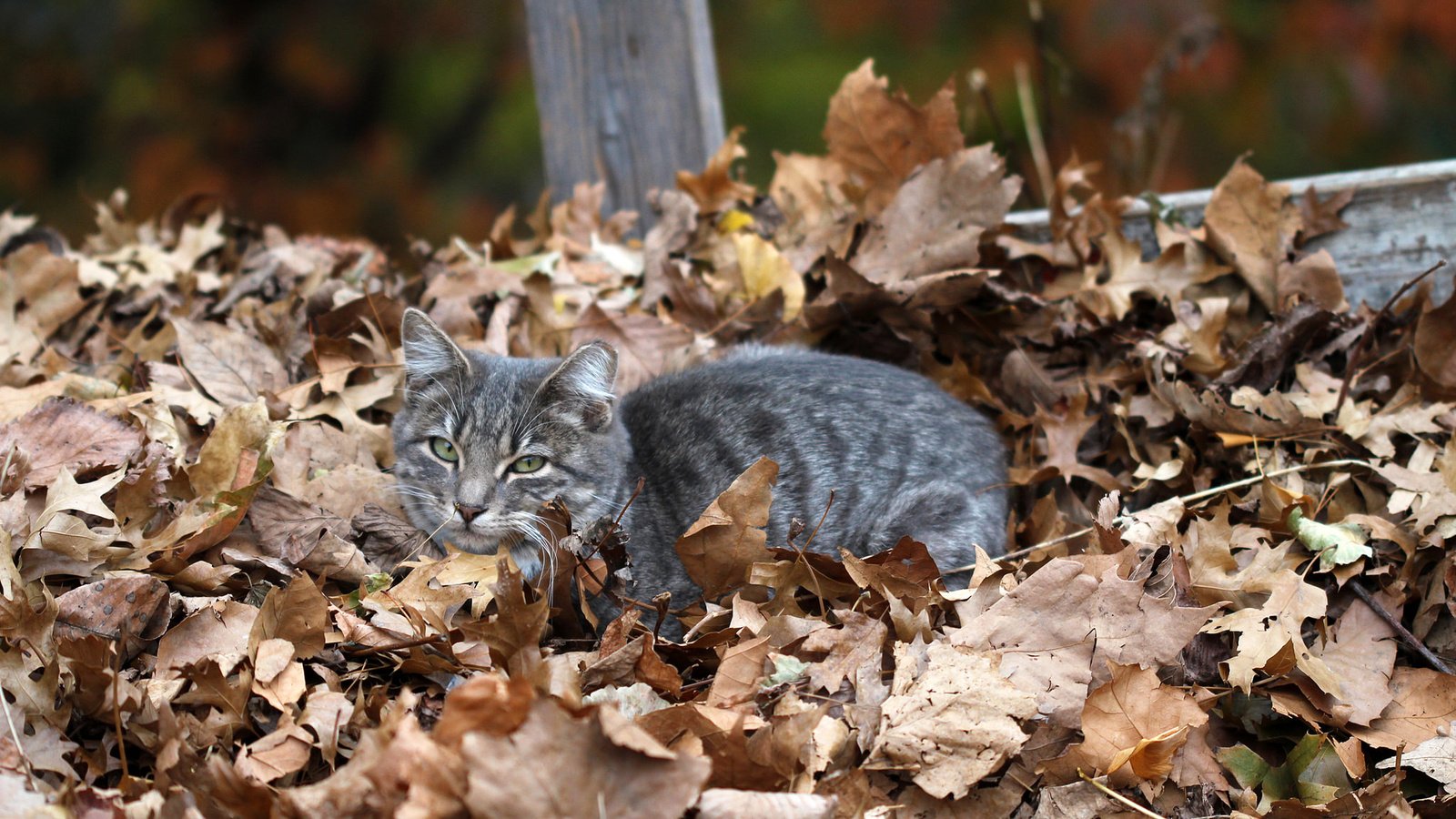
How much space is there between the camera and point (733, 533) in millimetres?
2809

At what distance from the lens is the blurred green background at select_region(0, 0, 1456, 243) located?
7859 mm

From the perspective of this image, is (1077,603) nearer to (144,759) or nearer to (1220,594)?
(1220,594)

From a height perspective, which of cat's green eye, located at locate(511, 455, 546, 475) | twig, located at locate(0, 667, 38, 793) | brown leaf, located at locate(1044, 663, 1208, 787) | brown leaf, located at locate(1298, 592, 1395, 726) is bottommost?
brown leaf, located at locate(1298, 592, 1395, 726)

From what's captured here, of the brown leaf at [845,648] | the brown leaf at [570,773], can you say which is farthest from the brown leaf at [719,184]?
the brown leaf at [570,773]

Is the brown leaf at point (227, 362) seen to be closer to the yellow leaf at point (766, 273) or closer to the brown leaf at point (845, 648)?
the yellow leaf at point (766, 273)

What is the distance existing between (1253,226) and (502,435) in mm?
2624

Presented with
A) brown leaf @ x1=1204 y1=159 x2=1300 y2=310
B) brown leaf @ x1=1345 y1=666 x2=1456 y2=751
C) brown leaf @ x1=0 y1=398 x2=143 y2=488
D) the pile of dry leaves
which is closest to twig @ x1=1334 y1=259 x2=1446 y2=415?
the pile of dry leaves

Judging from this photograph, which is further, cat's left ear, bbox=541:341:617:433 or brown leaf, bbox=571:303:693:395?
brown leaf, bbox=571:303:693:395

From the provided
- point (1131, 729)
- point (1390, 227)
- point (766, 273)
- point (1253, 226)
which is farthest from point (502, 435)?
point (1390, 227)

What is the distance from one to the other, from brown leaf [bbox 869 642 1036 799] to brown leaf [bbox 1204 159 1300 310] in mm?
2170

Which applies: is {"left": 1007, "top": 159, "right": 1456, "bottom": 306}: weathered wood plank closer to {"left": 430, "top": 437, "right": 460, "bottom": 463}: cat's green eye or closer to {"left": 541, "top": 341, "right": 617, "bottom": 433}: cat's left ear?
{"left": 541, "top": 341, "right": 617, "bottom": 433}: cat's left ear

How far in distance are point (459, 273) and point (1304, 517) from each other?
2.93 m

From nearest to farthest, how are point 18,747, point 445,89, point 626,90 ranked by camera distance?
point 18,747, point 626,90, point 445,89

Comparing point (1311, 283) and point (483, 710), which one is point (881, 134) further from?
point (483, 710)
